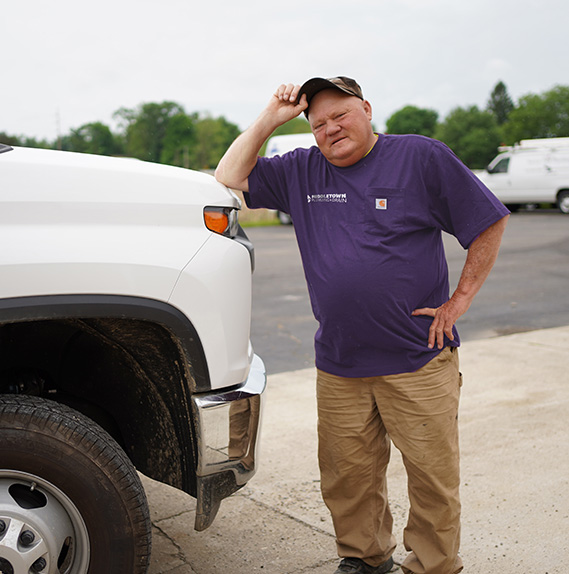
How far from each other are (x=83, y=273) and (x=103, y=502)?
0.70 m

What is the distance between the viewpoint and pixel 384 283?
2.79 metres

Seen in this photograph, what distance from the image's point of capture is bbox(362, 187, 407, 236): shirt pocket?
2.80 m

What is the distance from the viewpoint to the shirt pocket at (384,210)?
2.80 metres

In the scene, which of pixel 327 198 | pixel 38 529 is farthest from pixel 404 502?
pixel 38 529

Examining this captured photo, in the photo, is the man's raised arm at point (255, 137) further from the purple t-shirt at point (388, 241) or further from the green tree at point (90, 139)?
the green tree at point (90, 139)

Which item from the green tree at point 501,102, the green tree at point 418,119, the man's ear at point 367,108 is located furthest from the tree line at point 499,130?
the man's ear at point 367,108

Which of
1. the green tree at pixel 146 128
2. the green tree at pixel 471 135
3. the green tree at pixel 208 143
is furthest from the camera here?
the green tree at pixel 471 135

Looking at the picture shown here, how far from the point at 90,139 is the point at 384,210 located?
113 inches

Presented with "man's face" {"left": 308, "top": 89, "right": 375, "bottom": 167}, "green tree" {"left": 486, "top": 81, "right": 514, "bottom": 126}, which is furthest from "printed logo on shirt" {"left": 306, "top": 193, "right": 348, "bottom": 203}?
"green tree" {"left": 486, "top": 81, "right": 514, "bottom": 126}

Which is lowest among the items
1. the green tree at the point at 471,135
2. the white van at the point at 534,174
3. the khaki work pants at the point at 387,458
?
the khaki work pants at the point at 387,458

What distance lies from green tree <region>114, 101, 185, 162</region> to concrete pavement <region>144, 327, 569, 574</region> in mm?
1948

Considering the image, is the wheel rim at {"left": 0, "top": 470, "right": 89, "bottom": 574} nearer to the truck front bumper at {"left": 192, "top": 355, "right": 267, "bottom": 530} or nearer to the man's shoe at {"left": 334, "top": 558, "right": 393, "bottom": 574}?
the truck front bumper at {"left": 192, "top": 355, "right": 267, "bottom": 530}

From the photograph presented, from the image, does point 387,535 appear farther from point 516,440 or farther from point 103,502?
point 516,440

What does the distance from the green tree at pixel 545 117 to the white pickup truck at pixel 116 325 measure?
3668 inches
